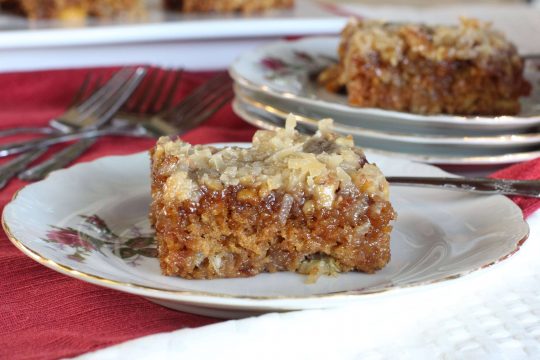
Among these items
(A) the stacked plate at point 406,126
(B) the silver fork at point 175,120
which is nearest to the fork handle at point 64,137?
(B) the silver fork at point 175,120

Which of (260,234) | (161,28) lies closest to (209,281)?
(260,234)

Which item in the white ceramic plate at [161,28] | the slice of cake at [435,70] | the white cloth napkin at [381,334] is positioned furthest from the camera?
the white ceramic plate at [161,28]

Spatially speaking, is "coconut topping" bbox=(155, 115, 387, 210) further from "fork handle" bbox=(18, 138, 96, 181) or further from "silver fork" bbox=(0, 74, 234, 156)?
"silver fork" bbox=(0, 74, 234, 156)

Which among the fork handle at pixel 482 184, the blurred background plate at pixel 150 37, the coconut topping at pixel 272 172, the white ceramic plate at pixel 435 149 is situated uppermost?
the coconut topping at pixel 272 172

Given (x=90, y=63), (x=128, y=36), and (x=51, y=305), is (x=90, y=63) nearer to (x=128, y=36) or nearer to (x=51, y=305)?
(x=128, y=36)

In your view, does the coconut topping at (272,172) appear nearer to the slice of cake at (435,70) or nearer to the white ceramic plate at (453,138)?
the white ceramic plate at (453,138)

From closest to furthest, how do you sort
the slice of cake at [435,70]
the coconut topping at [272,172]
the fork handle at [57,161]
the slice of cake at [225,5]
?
1. the coconut topping at [272,172]
2. the fork handle at [57,161]
3. the slice of cake at [435,70]
4. the slice of cake at [225,5]

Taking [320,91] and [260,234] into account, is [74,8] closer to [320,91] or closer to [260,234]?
[320,91]
